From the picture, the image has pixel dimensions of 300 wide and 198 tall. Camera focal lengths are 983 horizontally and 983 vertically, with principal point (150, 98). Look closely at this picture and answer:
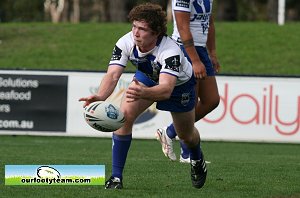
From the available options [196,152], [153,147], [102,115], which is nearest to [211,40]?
[196,152]

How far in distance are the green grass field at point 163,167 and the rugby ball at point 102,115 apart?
628mm

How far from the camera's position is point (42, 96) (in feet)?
57.8

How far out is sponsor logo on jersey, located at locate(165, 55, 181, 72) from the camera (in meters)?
8.13

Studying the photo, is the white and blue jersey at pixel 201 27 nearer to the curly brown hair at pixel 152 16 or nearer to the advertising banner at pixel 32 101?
the curly brown hair at pixel 152 16

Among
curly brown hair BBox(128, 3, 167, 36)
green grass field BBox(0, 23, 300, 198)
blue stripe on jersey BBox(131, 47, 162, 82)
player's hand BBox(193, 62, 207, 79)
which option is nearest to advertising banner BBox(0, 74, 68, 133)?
green grass field BBox(0, 23, 300, 198)

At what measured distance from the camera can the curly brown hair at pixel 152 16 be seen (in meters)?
8.19

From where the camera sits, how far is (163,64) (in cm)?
818

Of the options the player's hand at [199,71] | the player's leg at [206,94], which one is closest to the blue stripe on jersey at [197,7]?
the player's leg at [206,94]

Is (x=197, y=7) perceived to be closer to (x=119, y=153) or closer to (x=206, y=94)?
(x=206, y=94)

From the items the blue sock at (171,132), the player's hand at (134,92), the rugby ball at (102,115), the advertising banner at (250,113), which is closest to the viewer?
the player's hand at (134,92)

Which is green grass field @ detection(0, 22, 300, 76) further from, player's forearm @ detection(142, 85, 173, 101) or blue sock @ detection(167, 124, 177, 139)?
player's forearm @ detection(142, 85, 173, 101)

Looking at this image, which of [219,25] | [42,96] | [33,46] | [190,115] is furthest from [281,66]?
[190,115]

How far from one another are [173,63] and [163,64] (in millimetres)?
91

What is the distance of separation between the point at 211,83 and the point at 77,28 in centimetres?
2051
